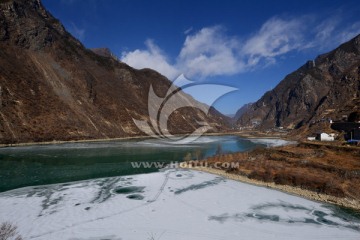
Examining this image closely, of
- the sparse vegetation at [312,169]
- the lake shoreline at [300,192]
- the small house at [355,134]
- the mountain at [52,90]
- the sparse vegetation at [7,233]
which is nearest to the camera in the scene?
the sparse vegetation at [7,233]

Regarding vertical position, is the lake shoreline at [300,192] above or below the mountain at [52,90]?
below

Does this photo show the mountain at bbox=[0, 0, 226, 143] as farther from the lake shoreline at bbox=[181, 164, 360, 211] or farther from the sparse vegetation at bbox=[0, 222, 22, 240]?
the sparse vegetation at bbox=[0, 222, 22, 240]

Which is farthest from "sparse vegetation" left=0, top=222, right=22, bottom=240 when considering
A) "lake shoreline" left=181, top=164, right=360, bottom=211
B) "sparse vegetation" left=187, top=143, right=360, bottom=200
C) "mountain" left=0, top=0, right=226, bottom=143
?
"mountain" left=0, top=0, right=226, bottom=143

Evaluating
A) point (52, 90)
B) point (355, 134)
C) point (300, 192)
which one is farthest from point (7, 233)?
point (52, 90)

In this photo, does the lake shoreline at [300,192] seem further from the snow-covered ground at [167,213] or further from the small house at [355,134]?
the small house at [355,134]

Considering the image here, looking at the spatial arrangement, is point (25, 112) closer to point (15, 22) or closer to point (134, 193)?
point (15, 22)

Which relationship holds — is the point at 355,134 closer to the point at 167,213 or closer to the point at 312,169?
the point at 312,169

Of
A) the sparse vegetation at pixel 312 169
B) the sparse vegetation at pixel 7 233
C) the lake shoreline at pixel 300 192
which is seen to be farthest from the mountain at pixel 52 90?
the sparse vegetation at pixel 7 233
